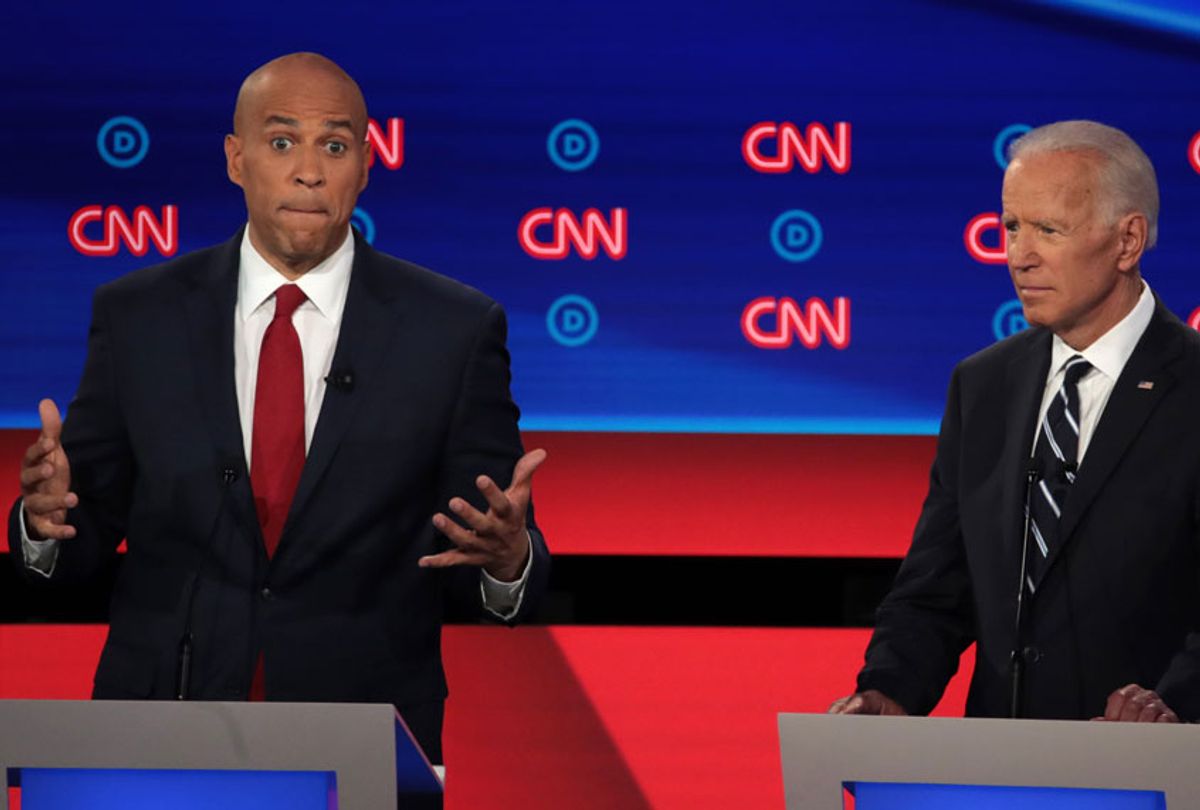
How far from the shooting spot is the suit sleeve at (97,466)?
248 cm

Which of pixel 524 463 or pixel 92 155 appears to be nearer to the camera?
pixel 524 463

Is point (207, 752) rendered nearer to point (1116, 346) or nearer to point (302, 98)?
point (302, 98)

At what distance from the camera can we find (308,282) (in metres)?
2.56

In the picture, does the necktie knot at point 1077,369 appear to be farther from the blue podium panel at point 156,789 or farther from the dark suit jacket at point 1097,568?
the blue podium panel at point 156,789

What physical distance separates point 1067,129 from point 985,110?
1.00 metres

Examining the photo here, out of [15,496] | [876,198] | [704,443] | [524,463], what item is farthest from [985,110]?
[15,496]

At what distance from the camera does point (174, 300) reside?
2.57 m

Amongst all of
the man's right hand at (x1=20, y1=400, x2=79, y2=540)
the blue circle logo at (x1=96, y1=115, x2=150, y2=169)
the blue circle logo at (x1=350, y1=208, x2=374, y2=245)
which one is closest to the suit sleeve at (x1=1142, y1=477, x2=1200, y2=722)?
the man's right hand at (x1=20, y1=400, x2=79, y2=540)

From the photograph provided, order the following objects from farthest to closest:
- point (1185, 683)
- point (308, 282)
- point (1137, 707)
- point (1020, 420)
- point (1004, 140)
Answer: point (1004, 140), point (1020, 420), point (308, 282), point (1185, 683), point (1137, 707)

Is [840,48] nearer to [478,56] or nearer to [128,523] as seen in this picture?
[478,56]

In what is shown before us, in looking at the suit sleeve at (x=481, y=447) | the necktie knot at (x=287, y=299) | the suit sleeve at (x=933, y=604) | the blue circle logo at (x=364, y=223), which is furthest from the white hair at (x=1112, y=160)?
the blue circle logo at (x=364, y=223)

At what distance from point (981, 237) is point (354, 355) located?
1642 mm

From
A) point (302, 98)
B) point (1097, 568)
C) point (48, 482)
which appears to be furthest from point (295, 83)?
point (1097, 568)

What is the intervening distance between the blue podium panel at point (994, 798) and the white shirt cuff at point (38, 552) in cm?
117
